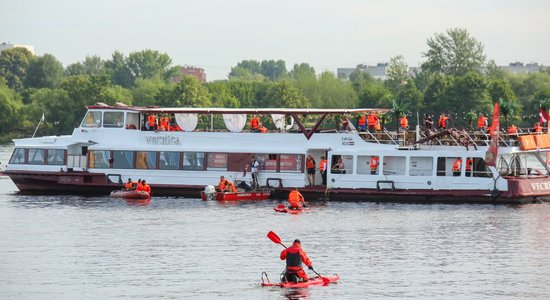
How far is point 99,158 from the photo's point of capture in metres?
64.5

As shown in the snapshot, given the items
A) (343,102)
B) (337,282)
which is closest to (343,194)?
(337,282)

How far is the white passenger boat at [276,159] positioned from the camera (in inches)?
2397

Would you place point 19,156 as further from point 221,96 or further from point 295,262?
point 221,96

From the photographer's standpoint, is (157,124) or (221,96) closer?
(157,124)

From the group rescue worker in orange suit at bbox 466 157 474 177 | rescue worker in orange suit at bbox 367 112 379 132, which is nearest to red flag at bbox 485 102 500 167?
rescue worker in orange suit at bbox 466 157 474 177

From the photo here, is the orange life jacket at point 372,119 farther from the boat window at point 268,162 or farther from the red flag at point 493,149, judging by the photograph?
the red flag at point 493,149

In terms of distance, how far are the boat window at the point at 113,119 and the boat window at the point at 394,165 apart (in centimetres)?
1417

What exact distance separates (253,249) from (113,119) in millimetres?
19362

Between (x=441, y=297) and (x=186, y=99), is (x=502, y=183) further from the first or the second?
(x=186, y=99)

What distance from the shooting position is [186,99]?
478 ft

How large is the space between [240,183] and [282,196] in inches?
89.3

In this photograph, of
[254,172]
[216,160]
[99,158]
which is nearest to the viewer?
[254,172]

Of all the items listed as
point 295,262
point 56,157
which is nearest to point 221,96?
point 56,157

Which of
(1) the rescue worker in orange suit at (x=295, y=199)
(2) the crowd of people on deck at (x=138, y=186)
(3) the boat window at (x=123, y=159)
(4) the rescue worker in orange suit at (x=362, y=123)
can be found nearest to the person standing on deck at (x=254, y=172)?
(1) the rescue worker in orange suit at (x=295, y=199)
